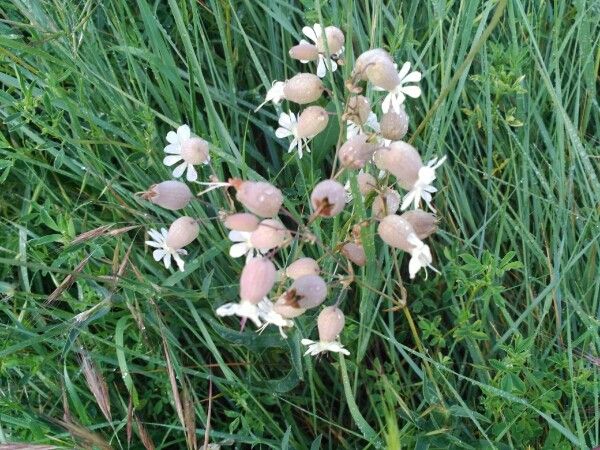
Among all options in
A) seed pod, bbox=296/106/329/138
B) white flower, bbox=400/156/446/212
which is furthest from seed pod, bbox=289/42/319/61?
white flower, bbox=400/156/446/212

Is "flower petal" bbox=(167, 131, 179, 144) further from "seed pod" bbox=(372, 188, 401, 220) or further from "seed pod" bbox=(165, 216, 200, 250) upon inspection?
"seed pod" bbox=(372, 188, 401, 220)

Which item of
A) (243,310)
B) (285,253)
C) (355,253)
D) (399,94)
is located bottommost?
(285,253)

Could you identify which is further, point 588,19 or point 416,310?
point 588,19

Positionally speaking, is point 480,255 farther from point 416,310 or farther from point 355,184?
point 355,184

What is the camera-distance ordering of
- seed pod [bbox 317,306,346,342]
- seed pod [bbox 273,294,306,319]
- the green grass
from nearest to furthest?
1. seed pod [bbox 273,294,306,319]
2. seed pod [bbox 317,306,346,342]
3. the green grass

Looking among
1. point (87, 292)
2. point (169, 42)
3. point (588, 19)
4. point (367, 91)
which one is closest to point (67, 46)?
point (169, 42)

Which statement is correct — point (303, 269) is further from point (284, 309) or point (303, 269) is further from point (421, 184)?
point (421, 184)

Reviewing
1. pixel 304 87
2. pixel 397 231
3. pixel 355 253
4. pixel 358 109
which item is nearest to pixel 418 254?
pixel 397 231
